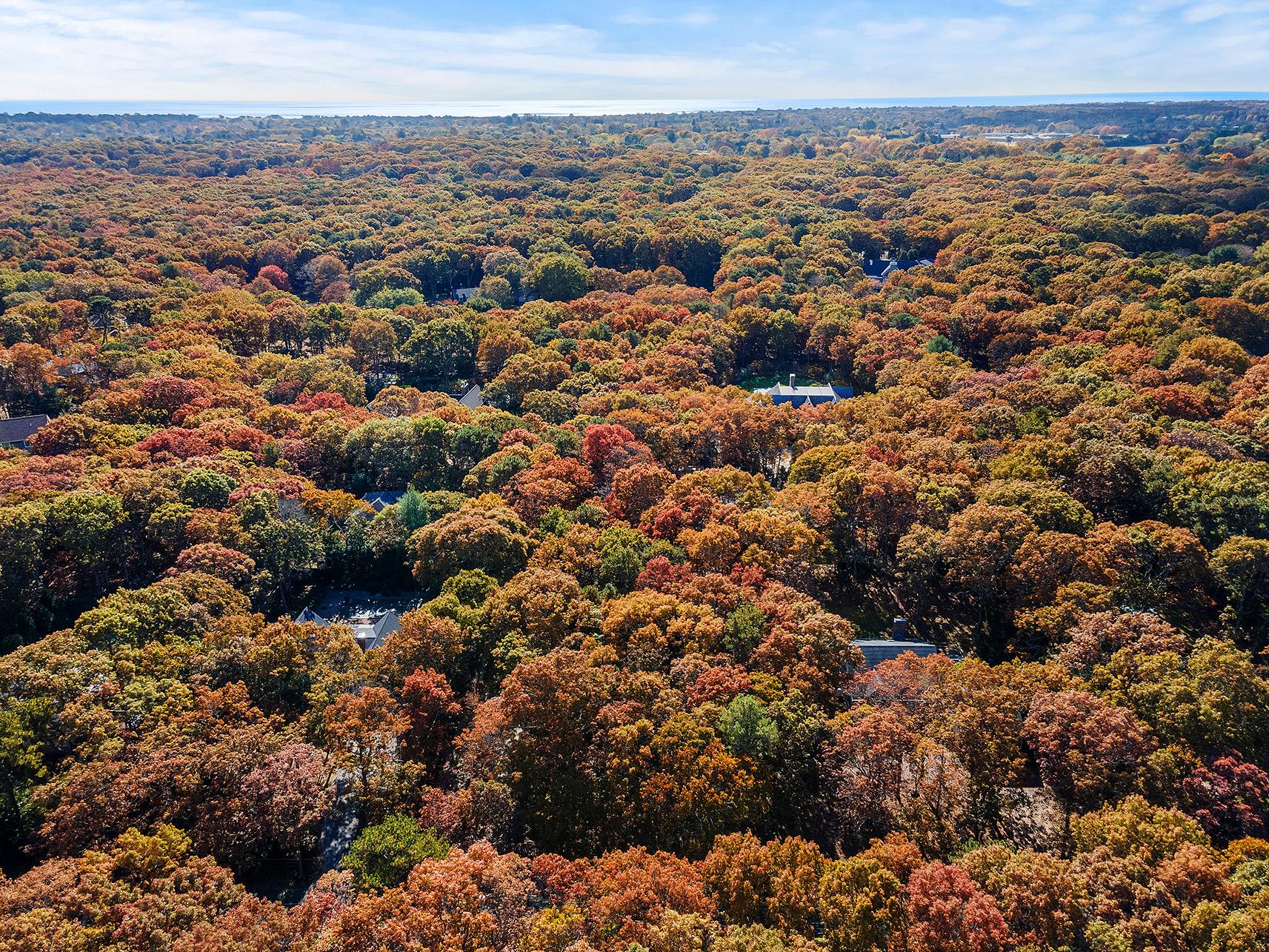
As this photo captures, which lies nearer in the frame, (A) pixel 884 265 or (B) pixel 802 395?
(B) pixel 802 395

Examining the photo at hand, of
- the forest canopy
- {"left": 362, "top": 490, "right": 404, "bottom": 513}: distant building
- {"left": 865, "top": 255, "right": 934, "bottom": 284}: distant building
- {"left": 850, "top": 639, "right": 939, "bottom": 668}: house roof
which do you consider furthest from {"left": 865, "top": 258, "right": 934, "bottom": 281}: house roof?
{"left": 850, "top": 639, "right": 939, "bottom": 668}: house roof

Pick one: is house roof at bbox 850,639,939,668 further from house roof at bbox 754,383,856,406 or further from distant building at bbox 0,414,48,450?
distant building at bbox 0,414,48,450

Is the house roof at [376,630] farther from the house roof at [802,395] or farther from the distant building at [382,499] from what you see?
the house roof at [802,395]

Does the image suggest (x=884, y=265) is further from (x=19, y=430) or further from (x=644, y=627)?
(x=19, y=430)

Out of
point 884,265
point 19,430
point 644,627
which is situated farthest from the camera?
point 884,265

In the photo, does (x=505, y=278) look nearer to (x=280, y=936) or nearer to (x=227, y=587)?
(x=227, y=587)

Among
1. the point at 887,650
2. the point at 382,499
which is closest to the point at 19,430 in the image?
the point at 382,499

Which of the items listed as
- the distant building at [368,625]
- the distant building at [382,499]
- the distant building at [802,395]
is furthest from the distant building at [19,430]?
the distant building at [802,395]
